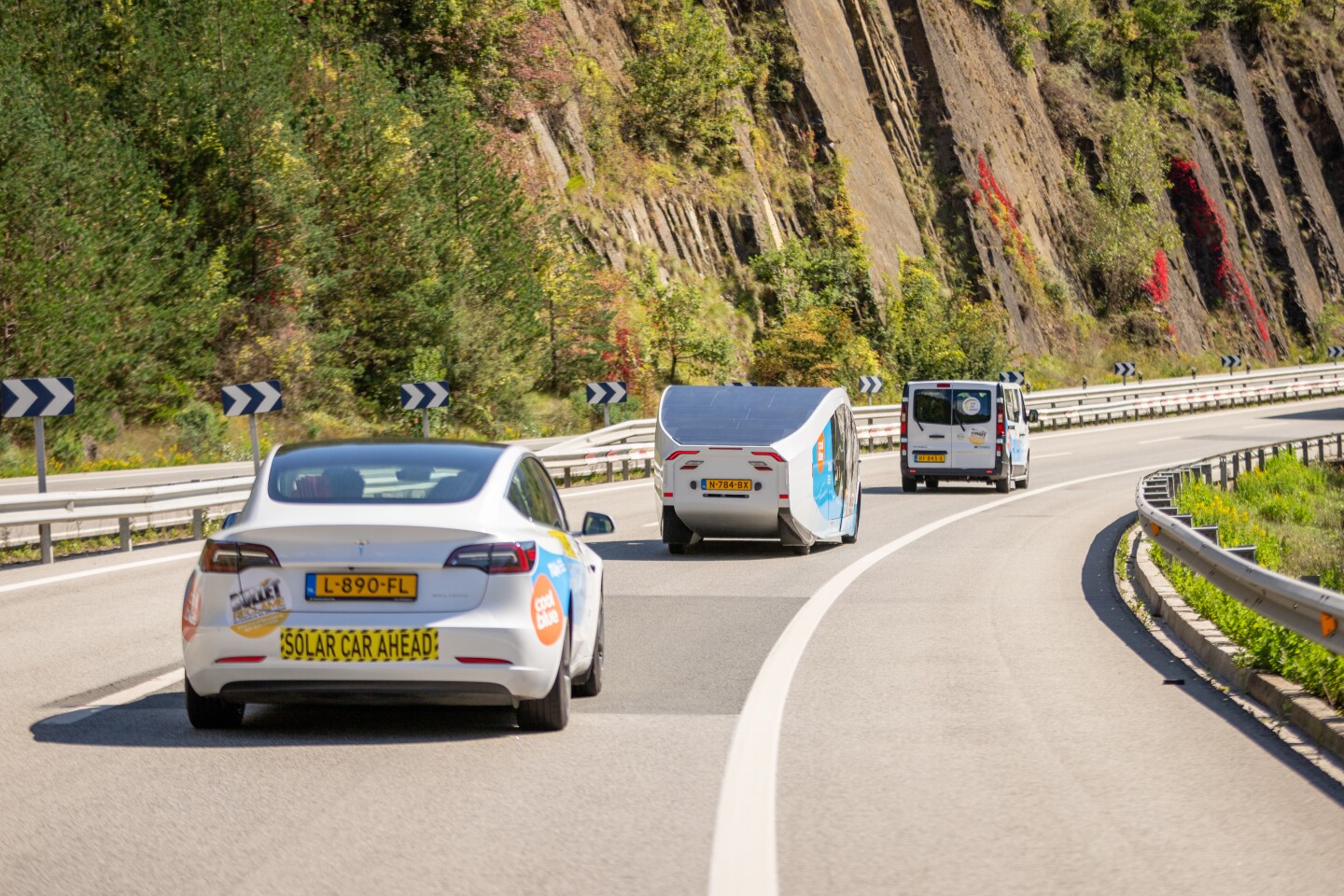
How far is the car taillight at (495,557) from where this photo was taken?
7152mm

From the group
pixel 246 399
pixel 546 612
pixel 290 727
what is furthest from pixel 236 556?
pixel 246 399

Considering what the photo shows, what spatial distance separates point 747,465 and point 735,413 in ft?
2.53

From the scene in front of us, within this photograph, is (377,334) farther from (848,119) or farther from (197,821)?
(197,821)

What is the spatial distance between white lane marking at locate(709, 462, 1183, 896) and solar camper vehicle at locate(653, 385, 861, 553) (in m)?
4.58

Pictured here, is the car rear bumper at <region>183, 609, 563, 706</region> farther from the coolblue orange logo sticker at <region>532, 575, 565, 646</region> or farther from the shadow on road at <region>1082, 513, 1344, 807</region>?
the shadow on road at <region>1082, 513, 1344, 807</region>

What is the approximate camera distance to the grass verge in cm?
837

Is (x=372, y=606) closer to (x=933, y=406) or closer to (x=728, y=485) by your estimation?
(x=728, y=485)

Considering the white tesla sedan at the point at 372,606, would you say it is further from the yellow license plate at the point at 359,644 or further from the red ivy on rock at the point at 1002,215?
the red ivy on rock at the point at 1002,215

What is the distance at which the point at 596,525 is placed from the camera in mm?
8711

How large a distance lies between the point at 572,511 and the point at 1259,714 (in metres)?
16.4

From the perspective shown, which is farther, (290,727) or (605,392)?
(605,392)

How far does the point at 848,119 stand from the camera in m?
63.1

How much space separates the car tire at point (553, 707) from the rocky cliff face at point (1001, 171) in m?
41.3

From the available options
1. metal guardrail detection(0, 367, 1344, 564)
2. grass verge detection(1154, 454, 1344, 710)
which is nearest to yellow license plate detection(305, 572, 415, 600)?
grass verge detection(1154, 454, 1344, 710)
